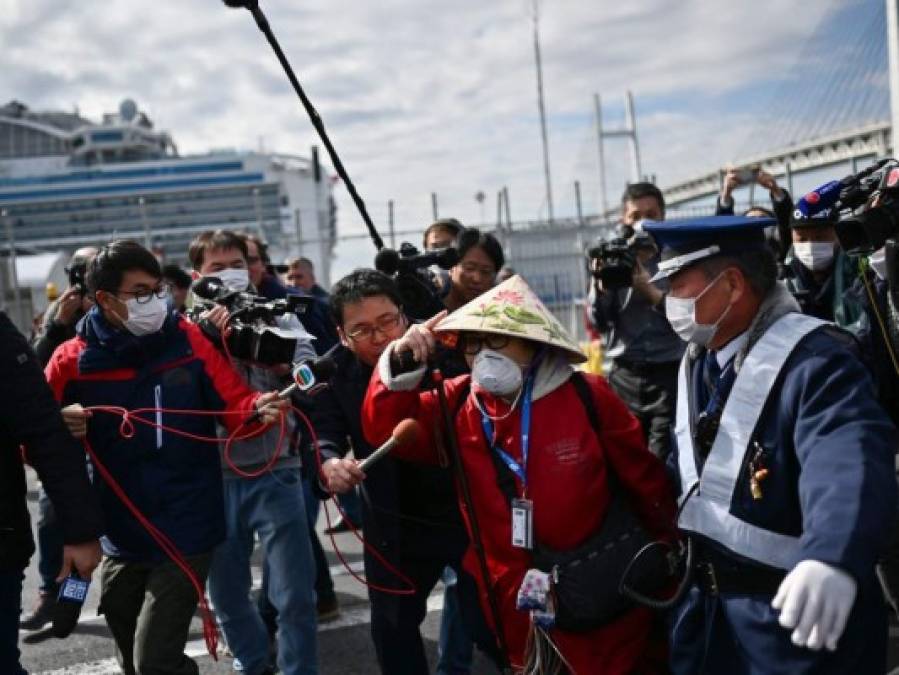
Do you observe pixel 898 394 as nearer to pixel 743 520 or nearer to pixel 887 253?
pixel 887 253

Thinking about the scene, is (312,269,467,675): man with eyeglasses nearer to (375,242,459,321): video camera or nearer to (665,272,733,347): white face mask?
(375,242,459,321): video camera

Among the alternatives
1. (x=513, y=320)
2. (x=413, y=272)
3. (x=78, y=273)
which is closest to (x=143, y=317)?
(x=413, y=272)

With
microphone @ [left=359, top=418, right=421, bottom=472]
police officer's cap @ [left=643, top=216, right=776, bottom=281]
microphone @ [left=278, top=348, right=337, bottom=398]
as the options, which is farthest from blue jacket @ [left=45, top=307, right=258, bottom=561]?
police officer's cap @ [left=643, top=216, right=776, bottom=281]

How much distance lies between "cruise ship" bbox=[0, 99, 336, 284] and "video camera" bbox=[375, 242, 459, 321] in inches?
1791

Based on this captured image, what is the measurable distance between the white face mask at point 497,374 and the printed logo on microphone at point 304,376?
2.13ft

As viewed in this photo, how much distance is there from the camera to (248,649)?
3.90 metres

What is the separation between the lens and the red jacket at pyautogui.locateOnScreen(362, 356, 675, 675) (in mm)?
2555

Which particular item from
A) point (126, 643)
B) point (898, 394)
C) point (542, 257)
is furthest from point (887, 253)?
point (542, 257)

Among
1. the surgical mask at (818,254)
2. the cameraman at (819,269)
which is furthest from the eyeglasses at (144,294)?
the surgical mask at (818,254)

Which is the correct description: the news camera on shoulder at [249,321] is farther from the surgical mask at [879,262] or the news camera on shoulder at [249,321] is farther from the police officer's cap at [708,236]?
the surgical mask at [879,262]

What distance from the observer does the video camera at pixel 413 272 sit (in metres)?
3.28

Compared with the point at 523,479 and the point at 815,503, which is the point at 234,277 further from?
the point at 815,503

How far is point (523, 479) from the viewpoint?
258cm

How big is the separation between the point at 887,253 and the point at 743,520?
4.84 ft
